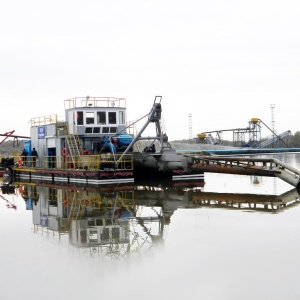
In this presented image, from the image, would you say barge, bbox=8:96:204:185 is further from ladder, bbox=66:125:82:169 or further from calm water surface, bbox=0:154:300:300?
calm water surface, bbox=0:154:300:300

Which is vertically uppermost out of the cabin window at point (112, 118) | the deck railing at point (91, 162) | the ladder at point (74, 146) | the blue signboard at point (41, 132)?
the cabin window at point (112, 118)

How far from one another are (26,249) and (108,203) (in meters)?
7.28

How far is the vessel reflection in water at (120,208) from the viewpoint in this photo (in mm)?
11508

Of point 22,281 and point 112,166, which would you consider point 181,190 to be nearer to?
point 112,166

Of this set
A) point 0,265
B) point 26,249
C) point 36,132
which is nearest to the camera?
point 0,265

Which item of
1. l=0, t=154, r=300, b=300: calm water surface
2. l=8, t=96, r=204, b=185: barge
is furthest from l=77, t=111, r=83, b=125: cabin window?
l=0, t=154, r=300, b=300: calm water surface

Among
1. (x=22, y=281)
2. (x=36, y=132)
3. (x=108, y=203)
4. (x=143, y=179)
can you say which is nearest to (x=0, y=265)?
(x=22, y=281)

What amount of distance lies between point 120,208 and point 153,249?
6.49 m

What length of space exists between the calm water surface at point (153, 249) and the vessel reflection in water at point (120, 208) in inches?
1.3

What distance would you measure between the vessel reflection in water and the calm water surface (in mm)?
34

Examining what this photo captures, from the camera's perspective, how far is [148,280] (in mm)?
8117

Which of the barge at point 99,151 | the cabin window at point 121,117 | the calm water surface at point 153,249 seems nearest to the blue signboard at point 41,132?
the barge at point 99,151

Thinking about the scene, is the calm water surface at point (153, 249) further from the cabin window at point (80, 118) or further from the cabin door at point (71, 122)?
the cabin door at point (71, 122)

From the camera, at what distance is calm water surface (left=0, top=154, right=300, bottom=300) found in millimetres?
7809
